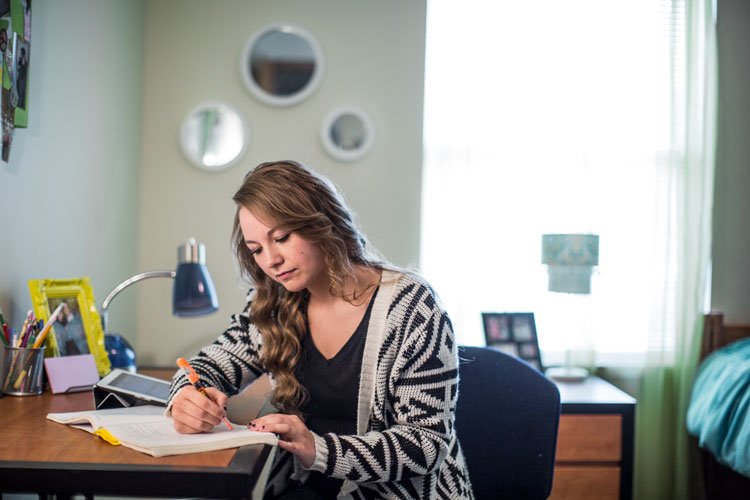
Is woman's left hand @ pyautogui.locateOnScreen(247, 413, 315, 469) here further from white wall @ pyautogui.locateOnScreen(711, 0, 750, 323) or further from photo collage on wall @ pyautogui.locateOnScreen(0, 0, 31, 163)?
white wall @ pyautogui.locateOnScreen(711, 0, 750, 323)

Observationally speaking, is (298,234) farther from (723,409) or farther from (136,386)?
(723,409)

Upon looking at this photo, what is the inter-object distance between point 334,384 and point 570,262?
1.38m

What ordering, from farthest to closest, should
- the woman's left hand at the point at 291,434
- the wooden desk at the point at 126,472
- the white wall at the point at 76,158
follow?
the white wall at the point at 76,158
the woman's left hand at the point at 291,434
the wooden desk at the point at 126,472

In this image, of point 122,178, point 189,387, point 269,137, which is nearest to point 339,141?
point 269,137

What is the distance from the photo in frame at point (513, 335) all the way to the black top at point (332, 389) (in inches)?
48.9

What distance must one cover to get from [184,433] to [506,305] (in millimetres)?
1916

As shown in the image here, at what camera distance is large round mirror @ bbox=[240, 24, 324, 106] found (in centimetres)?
268

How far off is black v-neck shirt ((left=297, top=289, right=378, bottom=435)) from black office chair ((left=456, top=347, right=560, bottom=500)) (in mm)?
332

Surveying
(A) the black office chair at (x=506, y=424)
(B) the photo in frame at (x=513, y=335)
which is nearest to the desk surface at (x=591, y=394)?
(B) the photo in frame at (x=513, y=335)

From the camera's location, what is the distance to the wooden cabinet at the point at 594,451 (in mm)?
2209

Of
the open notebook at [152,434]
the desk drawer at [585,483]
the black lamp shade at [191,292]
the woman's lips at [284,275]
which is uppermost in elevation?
the woman's lips at [284,275]

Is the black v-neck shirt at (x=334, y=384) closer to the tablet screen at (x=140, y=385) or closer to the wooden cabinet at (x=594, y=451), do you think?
the tablet screen at (x=140, y=385)

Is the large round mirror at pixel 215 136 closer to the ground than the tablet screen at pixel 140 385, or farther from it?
farther from it

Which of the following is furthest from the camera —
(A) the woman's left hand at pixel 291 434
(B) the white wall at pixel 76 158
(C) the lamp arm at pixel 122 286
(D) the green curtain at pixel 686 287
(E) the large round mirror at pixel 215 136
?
(D) the green curtain at pixel 686 287
